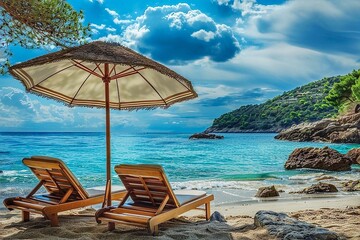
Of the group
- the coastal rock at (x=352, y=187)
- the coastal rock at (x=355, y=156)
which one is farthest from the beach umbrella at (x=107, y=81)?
the coastal rock at (x=355, y=156)

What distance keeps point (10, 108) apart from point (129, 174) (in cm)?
5510

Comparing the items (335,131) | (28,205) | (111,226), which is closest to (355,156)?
(111,226)

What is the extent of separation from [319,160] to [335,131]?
1260 inches

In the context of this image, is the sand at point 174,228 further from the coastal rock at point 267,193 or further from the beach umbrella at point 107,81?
the coastal rock at point 267,193

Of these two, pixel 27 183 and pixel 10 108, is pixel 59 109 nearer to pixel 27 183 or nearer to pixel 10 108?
pixel 10 108

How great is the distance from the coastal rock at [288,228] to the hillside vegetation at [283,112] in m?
77.0

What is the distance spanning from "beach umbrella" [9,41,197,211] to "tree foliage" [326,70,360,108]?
56.0m

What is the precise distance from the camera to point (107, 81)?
6.00m

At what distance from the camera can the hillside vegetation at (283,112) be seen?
82125 millimetres

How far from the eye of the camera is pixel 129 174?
5141 millimetres

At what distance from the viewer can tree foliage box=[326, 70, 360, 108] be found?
195 feet

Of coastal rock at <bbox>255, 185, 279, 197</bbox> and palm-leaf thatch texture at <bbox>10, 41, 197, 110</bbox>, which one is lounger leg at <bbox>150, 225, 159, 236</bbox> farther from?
coastal rock at <bbox>255, 185, 279, 197</bbox>

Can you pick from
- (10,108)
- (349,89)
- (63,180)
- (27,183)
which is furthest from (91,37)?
(349,89)

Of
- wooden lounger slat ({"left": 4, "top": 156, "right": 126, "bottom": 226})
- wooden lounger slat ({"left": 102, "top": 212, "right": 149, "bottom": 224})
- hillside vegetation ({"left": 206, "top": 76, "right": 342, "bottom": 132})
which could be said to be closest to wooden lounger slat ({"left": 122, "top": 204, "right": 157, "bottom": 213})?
wooden lounger slat ({"left": 102, "top": 212, "right": 149, "bottom": 224})
